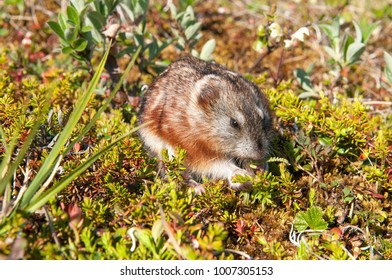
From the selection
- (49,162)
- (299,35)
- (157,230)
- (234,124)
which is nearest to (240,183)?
(234,124)

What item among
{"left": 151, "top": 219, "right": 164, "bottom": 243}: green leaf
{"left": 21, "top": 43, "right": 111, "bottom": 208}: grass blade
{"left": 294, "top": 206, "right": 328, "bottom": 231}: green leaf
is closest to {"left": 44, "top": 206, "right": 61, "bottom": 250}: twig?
{"left": 21, "top": 43, "right": 111, "bottom": 208}: grass blade

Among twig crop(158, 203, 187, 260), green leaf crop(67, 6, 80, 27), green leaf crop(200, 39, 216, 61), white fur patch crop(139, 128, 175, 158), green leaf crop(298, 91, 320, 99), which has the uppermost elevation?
green leaf crop(67, 6, 80, 27)

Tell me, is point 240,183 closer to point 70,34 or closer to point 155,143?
point 155,143

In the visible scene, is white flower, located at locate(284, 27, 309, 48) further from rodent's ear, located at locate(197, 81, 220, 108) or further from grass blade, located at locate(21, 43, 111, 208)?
grass blade, located at locate(21, 43, 111, 208)

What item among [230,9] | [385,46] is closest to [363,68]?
[385,46]

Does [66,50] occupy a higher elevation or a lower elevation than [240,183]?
higher

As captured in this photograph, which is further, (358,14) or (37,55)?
(358,14)

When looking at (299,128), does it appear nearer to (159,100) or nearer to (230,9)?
(159,100)
